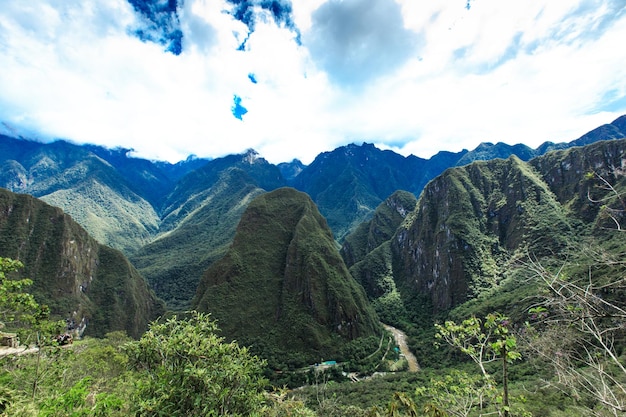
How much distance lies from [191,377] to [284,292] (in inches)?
3230

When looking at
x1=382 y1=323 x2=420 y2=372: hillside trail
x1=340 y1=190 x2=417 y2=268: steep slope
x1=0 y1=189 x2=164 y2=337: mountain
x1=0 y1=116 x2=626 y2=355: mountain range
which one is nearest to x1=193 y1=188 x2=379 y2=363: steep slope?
x1=0 y1=116 x2=626 y2=355: mountain range

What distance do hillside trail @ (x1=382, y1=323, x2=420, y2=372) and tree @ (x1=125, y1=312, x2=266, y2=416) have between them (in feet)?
254

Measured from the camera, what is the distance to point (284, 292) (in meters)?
88.6

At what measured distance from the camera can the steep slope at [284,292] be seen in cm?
7712

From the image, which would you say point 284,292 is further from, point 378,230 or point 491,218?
point 378,230

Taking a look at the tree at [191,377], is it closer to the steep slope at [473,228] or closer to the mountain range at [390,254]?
the mountain range at [390,254]

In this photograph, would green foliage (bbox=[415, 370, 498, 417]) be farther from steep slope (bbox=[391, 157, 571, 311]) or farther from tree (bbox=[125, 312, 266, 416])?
steep slope (bbox=[391, 157, 571, 311])

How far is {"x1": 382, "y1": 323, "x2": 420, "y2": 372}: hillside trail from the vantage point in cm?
7785

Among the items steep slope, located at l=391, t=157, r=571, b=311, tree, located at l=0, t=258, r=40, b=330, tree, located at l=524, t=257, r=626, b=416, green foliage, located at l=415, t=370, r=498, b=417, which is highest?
tree, located at l=0, t=258, r=40, b=330

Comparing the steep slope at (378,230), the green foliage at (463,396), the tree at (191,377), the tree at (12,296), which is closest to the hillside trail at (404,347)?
the green foliage at (463,396)

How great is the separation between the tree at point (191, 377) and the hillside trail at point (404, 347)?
77.5m

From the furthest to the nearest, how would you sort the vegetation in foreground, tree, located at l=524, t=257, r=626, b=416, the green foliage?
the green foliage → the vegetation in foreground → tree, located at l=524, t=257, r=626, b=416

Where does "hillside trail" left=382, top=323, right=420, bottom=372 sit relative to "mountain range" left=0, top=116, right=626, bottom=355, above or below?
below

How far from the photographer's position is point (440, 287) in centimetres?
11419
